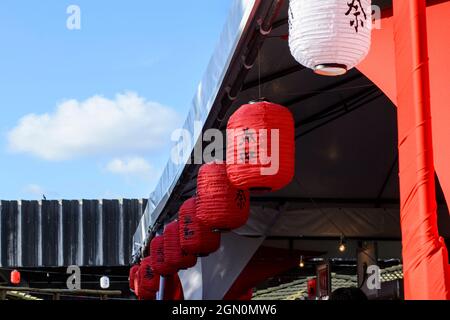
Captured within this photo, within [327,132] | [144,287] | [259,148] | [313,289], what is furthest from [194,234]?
[144,287]

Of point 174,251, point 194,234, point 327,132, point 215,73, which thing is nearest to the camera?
point 215,73

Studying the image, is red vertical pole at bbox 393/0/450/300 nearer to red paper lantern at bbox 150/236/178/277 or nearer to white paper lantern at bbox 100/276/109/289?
red paper lantern at bbox 150/236/178/277

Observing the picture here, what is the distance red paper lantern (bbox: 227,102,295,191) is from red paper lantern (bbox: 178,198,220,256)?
110 inches

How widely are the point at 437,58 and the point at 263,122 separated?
61.3 inches

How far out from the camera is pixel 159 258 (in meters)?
10.8

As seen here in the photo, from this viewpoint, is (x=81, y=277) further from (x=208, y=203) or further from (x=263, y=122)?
(x=263, y=122)

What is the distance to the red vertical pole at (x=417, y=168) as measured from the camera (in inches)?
116

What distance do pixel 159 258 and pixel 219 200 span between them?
441 cm

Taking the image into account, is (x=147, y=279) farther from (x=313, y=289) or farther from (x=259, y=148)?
(x=259, y=148)

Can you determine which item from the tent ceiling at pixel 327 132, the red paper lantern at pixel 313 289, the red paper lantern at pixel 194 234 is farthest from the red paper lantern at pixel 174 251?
the red paper lantern at pixel 313 289

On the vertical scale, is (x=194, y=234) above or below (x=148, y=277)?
above

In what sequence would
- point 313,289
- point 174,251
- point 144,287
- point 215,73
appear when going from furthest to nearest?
point 144,287
point 313,289
point 174,251
point 215,73

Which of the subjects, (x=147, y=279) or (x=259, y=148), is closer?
(x=259, y=148)
